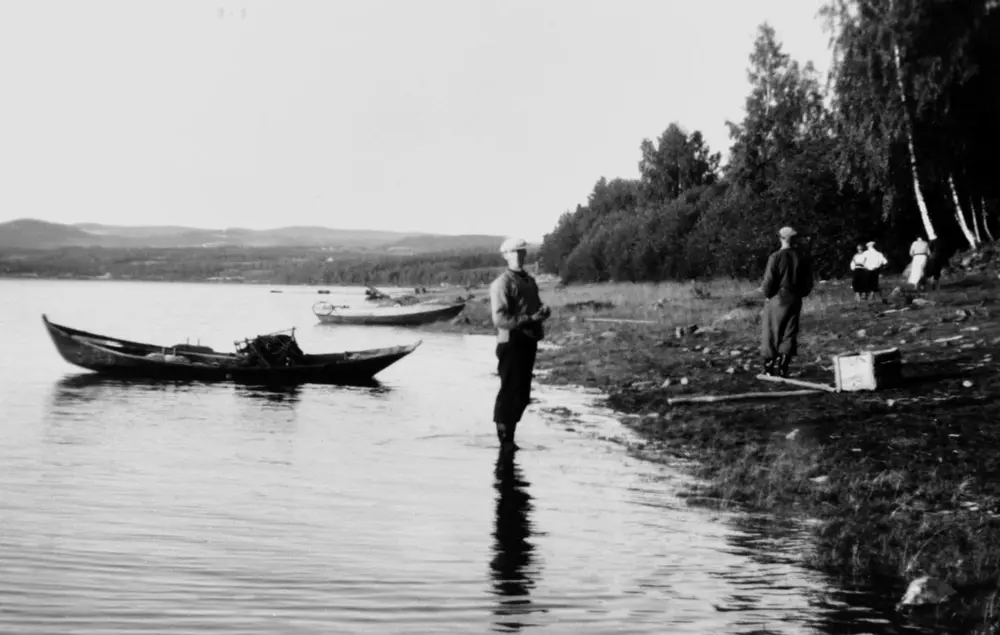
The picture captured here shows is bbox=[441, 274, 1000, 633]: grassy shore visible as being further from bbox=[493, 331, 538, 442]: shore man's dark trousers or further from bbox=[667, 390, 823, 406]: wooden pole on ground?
bbox=[493, 331, 538, 442]: shore man's dark trousers

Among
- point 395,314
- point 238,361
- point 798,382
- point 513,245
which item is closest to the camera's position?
point 513,245

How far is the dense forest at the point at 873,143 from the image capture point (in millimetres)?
37344

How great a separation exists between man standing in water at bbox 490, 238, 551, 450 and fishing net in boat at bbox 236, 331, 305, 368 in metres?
13.0

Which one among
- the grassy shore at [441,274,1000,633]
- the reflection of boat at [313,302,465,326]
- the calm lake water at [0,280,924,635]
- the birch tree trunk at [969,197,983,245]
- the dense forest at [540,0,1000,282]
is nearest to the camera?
the calm lake water at [0,280,924,635]

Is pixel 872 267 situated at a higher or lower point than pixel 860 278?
higher

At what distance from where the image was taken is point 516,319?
12094 millimetres

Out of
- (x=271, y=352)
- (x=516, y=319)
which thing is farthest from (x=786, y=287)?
(x=271, y=352)

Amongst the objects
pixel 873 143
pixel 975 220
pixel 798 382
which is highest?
pixel 873 143

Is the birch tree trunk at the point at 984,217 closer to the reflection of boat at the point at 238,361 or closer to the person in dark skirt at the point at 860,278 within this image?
the person in dark skirt at the point at 860,278

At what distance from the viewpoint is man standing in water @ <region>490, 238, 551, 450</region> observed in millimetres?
12055

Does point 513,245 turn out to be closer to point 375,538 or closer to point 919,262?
point 375,538

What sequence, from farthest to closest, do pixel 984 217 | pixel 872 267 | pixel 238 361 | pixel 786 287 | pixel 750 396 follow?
pixel 984 217, pixel 872 267, pixel 238 361, pixel 786 287, pixel 750 396

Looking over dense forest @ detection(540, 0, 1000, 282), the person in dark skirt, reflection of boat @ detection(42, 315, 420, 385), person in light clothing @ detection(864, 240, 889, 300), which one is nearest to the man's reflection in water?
reflection of boat @ detection(42, 315, 420, 385)

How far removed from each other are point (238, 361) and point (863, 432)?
51.2 feet
